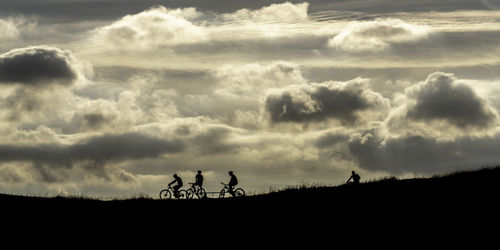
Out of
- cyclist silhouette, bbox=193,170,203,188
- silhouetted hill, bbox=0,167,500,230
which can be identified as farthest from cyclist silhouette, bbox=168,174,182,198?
silhouetted hill, bbox=0,167,500,230

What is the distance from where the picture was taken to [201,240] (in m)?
30.4

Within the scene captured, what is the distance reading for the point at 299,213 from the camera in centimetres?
3384

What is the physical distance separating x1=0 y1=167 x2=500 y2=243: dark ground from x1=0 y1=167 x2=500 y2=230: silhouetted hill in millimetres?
49

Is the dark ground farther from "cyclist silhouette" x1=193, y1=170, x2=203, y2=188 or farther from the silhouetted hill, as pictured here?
"cyclist silhouette" x1=193, y1=170, x2=203, y2=188

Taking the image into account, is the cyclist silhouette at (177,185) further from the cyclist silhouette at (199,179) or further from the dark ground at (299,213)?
the dark ground at (299,213)

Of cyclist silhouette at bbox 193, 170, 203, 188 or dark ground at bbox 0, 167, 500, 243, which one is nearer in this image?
dark ground at bbox 0, 167, 500, 243

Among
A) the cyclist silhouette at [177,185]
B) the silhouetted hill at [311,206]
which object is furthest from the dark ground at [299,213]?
the cyclist silhouette at [177,185]

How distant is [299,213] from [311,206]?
1293 millimetres

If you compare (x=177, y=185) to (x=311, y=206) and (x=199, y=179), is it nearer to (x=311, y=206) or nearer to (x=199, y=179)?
(x=199, y=179)

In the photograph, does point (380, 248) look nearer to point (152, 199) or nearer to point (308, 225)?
point (308, 225)

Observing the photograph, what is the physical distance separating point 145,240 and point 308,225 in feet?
25.2

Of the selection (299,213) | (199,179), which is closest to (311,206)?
(299,213)

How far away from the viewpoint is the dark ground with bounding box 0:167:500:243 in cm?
3109

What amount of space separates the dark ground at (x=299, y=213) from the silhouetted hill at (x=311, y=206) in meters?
0.05
